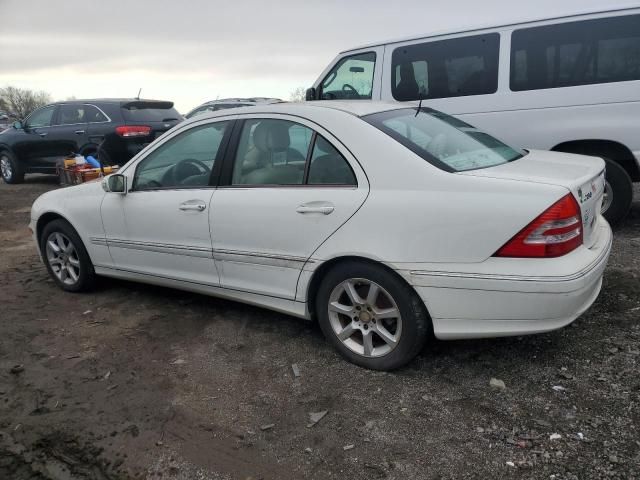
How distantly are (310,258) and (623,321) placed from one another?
82.0 inches

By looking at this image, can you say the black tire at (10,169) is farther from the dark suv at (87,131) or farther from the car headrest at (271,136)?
the car headrest at (271,136)

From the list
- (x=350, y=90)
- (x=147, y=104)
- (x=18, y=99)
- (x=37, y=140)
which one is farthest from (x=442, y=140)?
(x=18, y=99)

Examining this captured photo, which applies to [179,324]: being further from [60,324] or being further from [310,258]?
[310,258]

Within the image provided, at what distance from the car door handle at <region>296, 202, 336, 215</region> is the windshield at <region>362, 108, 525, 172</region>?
55 cm

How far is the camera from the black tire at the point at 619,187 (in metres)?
5.30

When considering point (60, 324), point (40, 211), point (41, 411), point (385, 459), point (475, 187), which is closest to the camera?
point (385, 459)

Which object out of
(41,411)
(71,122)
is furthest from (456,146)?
(71,122)

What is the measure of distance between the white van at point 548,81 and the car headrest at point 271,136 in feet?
10.3

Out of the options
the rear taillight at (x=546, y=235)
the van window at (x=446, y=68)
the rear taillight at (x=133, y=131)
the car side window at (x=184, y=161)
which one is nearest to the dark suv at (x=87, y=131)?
the rear taillight at (x=133, y=131)

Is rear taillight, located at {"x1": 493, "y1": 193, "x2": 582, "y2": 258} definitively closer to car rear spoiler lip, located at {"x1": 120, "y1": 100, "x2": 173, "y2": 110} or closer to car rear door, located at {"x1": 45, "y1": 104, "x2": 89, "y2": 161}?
car rear spoiler lip, located at {"x1": 120, "y1": 100, "x2": 173, "y2": 110}

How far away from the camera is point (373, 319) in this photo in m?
3.10

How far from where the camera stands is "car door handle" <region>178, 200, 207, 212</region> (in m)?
3.66

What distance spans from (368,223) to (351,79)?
13.9 ft

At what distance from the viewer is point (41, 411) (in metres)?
2.95
